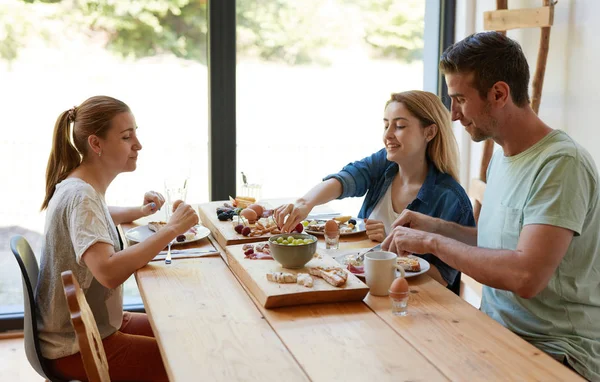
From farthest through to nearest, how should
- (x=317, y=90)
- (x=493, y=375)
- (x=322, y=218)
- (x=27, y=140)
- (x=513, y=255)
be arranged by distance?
(x=317, y=90) → (x=27, y=140) → (x=322, y=218) → (x=513, y=255) → (x=493, y=375)

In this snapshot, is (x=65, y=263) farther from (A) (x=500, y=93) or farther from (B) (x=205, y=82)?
(B) (x=205, y=82)

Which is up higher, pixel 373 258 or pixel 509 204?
pixel 509 204

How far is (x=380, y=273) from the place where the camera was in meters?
1.82

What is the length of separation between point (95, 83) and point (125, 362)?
1739 millimetres

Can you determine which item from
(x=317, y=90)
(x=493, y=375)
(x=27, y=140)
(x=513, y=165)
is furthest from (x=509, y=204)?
(x=27, y=140)

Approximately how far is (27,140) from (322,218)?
1.58 meters

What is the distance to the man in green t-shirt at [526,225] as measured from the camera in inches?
68.1

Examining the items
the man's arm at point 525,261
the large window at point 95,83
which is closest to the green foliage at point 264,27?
the large window at point 95,83

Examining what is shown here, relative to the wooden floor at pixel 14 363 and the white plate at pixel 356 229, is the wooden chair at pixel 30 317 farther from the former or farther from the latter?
the wooden floor at pixel 14 363

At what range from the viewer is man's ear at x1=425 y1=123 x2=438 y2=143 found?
256cm

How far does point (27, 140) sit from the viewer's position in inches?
133

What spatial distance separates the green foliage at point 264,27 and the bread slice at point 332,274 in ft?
6.15

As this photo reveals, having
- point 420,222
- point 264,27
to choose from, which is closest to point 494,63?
point 420,222

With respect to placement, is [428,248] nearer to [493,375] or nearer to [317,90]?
[493,375]
